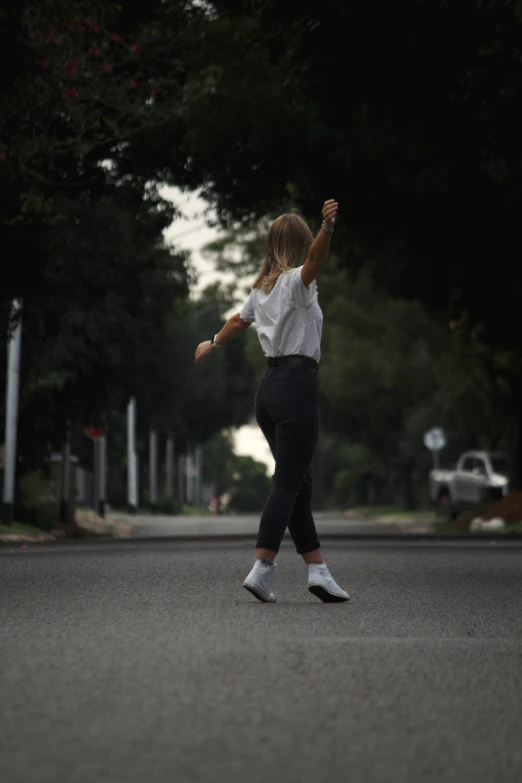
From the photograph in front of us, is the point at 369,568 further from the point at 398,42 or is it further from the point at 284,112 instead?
the point at 284,112

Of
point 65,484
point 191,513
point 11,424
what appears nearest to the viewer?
point 11,424

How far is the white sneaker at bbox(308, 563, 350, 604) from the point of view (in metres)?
9.83

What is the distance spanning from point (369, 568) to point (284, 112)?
410 inches

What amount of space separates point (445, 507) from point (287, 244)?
32294mm

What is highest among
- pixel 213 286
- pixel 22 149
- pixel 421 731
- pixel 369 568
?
pixel 213 286

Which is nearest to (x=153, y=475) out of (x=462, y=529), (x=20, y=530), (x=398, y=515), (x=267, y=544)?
(x=398, y=515)

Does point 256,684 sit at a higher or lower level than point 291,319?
lower

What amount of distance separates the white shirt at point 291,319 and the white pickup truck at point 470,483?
2904 cm

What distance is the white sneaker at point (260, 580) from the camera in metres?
9.66

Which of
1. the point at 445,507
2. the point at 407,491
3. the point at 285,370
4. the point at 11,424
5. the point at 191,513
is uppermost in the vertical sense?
the point at 191,513

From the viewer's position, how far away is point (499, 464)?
135 ft

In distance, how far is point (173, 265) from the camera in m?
33.2

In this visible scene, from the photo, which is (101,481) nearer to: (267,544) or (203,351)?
(203,351)

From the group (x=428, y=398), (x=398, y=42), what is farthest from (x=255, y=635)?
(x=428, y=398)
